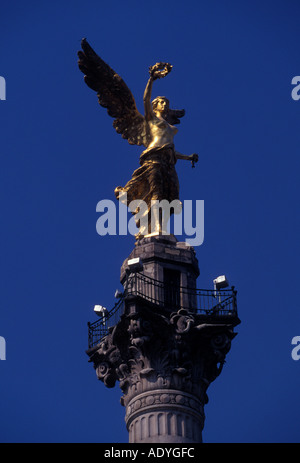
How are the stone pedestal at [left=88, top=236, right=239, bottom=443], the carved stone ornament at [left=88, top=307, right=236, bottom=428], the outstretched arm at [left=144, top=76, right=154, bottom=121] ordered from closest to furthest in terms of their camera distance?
the stone pedestal at [left=88, top=236, right=239, bottom=443]
the carved stone ornament at [left=88, top=307, right=236, bottom=428]
the outstretched arm at [left=144, top=76, right=154, bottom=121]

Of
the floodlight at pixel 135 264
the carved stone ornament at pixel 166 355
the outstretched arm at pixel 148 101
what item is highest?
the outstretched arm at pixel 148 101

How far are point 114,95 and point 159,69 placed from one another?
8.44 feet

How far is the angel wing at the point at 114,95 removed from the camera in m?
53.5

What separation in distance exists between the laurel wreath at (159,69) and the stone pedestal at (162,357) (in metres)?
8.65

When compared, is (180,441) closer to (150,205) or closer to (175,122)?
(150,205)

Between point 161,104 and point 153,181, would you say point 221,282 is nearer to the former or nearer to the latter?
point 153,181

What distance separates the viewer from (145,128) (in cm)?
5322

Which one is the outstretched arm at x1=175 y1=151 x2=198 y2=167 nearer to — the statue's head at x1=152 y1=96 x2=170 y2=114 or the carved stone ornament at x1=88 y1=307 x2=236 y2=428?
the statue's head at x1=152 y1=96 x2=170 y2=114

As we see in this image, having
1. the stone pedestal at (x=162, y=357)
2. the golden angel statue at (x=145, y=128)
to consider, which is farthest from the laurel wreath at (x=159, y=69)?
the stone pedestal at (x=162, y=357)

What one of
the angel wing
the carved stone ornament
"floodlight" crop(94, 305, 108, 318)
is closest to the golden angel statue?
the angel wing

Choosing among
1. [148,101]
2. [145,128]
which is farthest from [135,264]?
[148,101]

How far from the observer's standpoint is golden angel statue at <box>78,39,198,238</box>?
5166 centimetres

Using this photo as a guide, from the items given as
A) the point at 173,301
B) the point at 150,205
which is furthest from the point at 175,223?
the point at 173,301

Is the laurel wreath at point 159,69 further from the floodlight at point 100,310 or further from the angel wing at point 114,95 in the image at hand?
the floodlight at point 100,310
